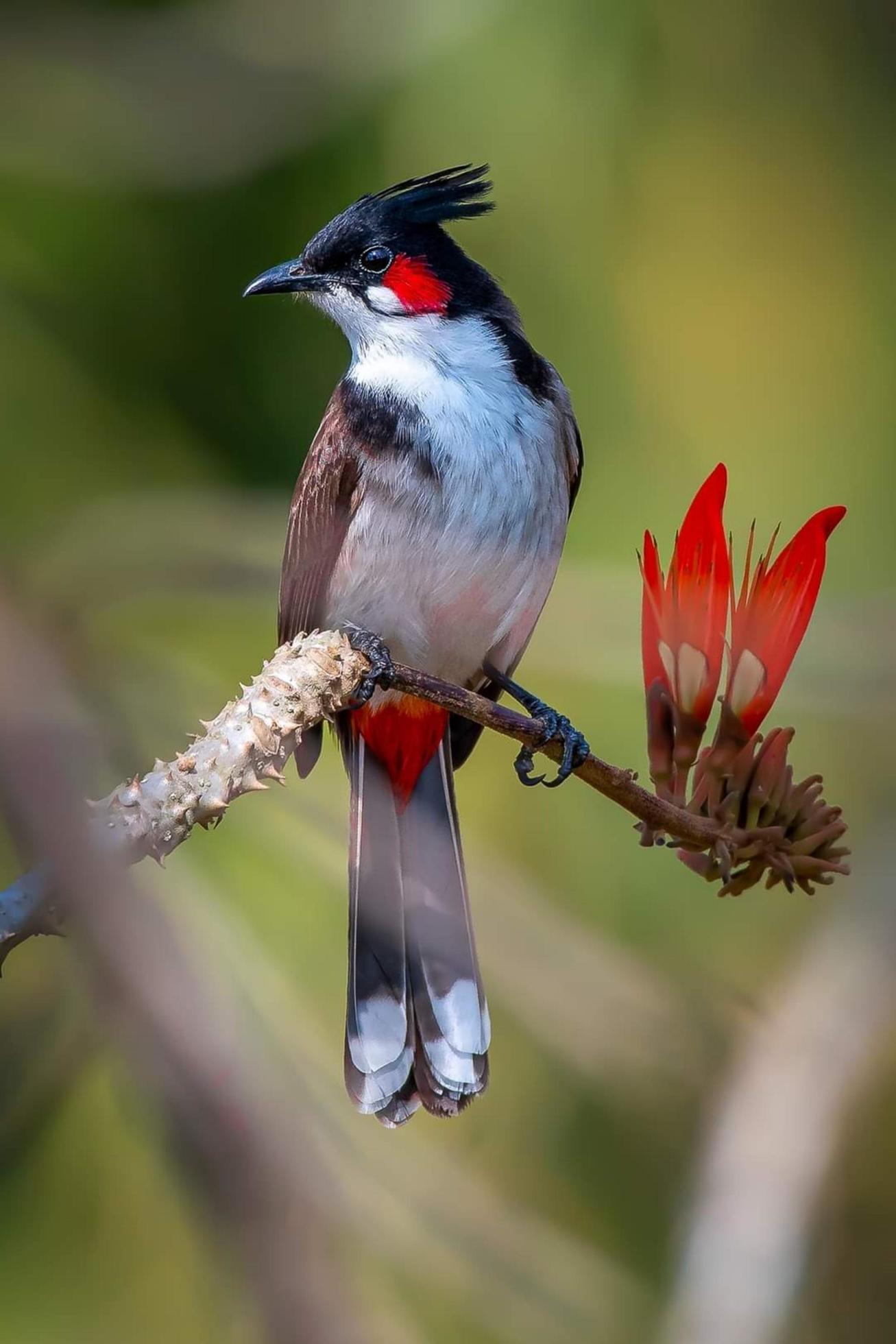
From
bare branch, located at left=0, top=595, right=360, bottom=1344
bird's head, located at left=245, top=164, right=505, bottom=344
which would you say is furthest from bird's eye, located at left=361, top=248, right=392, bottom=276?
bare branch, located at left=0, top=595, right=360, bottom=1344

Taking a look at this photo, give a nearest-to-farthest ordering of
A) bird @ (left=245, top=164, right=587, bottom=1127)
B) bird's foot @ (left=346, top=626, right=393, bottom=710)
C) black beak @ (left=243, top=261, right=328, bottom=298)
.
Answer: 1. bird's foot @ (left=346, top=626, right=393, bottom=710)
2. bird @ (left=245, top=164, right=587, bottom=1127)
3. black beak @ (left=243, top=261, right=328, bottom=298)

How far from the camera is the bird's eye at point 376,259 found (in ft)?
9.68

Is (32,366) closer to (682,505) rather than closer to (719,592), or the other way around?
(682,505)

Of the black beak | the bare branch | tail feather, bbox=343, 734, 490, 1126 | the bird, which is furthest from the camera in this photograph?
the black beak

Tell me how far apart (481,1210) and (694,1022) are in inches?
29.4

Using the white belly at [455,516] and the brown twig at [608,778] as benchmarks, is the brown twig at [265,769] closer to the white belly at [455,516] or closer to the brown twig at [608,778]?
the brown twig at [608,778]

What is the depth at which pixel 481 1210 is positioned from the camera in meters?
2.57

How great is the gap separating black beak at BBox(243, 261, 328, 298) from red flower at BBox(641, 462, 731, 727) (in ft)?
4.61

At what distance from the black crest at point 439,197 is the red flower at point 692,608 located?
54.3 inches

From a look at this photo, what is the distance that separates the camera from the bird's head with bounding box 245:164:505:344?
9.61 ft

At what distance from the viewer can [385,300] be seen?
2.94m

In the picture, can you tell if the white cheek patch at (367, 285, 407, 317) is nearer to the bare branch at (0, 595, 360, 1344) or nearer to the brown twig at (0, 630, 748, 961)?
the brown twig at (0, 630, 748, 961)

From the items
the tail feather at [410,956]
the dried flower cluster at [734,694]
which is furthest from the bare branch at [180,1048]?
the tail feather at [410,956]

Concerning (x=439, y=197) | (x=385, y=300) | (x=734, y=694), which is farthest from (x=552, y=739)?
(x=439, y=197)
